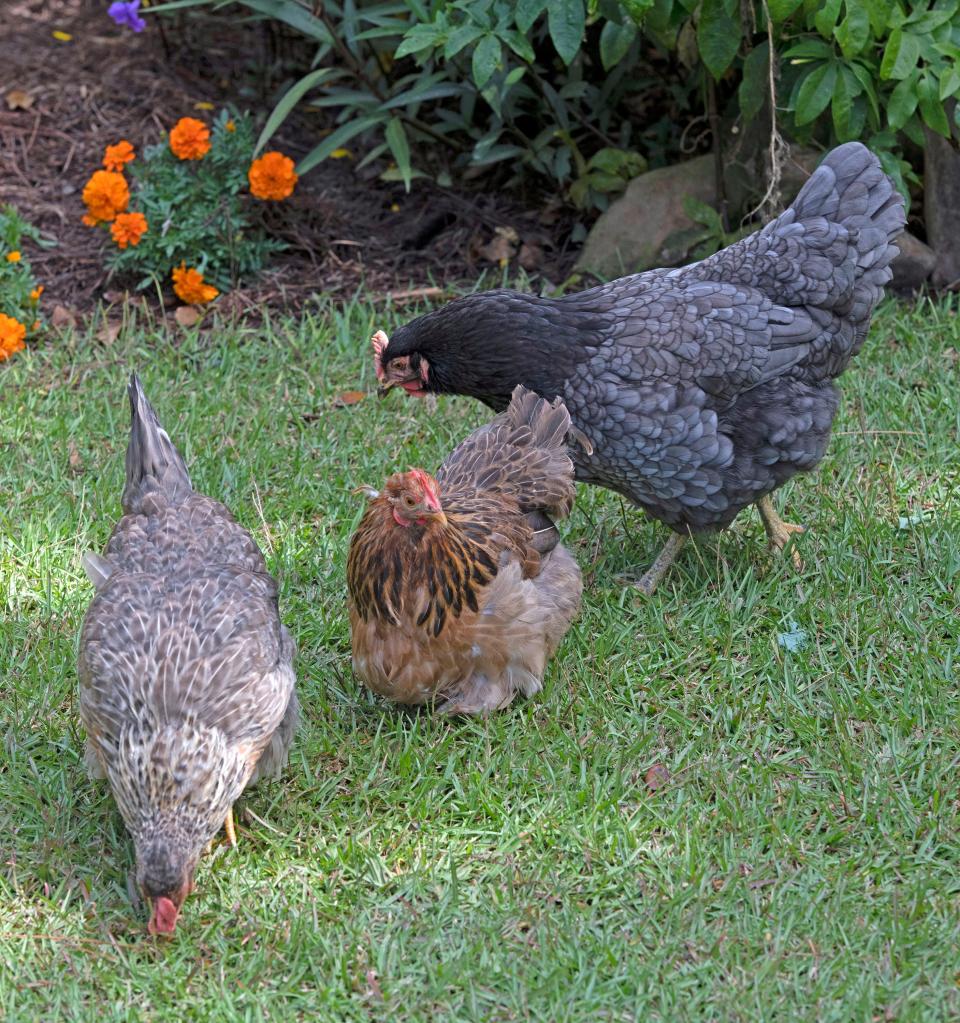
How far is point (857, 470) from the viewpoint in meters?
5.36

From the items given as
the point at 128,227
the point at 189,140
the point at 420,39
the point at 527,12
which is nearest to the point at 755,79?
the point at 527,12

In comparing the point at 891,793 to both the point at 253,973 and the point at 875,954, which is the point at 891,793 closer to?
the point at 875,954

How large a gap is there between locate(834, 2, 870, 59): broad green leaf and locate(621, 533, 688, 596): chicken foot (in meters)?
2.23

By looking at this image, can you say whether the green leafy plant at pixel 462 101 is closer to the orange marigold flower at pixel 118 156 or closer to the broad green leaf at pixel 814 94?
the orange marigold flower at pixel 118 156

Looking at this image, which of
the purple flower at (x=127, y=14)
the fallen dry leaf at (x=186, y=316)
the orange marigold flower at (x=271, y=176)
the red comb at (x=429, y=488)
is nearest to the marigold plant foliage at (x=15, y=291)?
the fallen dry leaf at (x=186, y=316)

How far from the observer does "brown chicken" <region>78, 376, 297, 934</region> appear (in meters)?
3.35

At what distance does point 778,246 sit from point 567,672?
1.70 metres

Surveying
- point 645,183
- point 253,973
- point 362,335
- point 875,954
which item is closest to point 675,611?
point 875,954

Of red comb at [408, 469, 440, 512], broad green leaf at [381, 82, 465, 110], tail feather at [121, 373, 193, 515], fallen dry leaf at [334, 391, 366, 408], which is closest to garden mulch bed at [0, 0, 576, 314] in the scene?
broad green leaf at [381, 82, 465, 110]

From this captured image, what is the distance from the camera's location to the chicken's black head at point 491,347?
178 inches

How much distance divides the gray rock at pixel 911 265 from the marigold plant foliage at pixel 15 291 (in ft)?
14.2

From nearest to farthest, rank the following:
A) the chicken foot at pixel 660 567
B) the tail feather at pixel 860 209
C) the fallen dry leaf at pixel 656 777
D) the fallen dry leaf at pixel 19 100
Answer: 1. the fallen dry leaf at pixel 656 777
2. the tail feather at pixel 860 209
3. the chicken foot at pixel 660 567
4. the fallen dry leaf at pixel 19 100

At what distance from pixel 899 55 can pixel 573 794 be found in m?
3.55

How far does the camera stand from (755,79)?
6047mm
